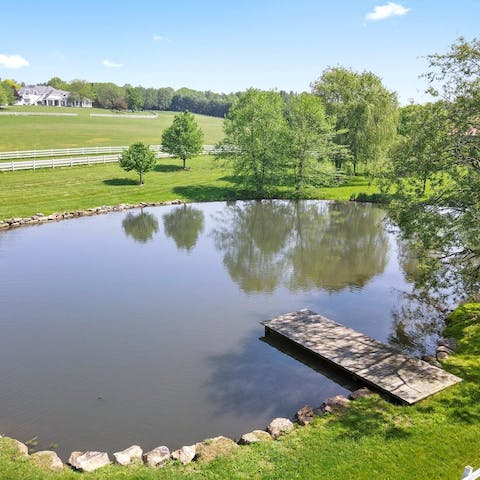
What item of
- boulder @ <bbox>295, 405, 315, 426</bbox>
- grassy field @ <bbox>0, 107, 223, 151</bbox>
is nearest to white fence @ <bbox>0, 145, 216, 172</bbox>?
grassy field @ <bbox>0, 107, 223, 151</bbox>

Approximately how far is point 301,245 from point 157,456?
68.8 feet

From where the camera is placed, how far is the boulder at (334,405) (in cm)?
1237

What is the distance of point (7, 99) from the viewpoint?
5143 inches

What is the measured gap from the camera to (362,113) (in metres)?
50.1

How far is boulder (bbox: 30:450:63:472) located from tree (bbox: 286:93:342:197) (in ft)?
123

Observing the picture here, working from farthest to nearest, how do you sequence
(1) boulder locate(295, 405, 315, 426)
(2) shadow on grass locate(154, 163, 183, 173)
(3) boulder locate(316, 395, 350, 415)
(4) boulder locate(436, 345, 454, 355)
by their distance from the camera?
(2) shadow on grass locate(154, 163, 183, 173) → (4) boulder locate(436, 345, 454, 355) → (3) boulder locate(316, 395, 350, 415) → (1) boulder locate(295, 405, 315, 426)

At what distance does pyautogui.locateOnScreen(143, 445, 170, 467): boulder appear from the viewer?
33.9 ft

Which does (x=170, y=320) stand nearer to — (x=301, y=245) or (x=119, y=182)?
(x=301, y=245)

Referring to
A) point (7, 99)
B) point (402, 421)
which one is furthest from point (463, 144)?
point (7, 99)

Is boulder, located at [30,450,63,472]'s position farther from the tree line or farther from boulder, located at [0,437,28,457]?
the tree line

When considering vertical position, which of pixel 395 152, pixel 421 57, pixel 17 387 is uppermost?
pixel 421 57

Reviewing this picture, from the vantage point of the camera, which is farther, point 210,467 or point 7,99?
point 7,99

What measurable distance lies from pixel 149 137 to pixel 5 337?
80.7 metres

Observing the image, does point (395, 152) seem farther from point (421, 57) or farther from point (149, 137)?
point (149, 137)
